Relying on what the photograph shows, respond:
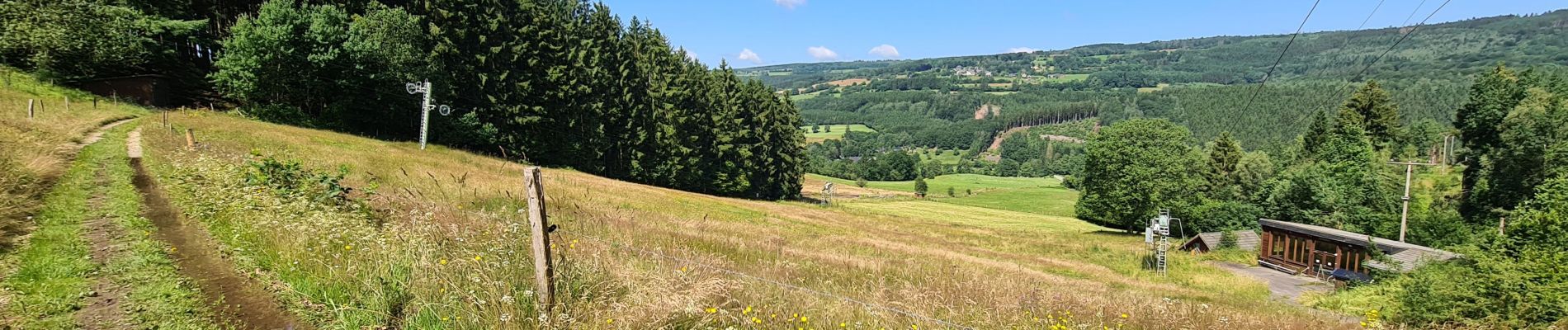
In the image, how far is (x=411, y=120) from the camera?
132 feet

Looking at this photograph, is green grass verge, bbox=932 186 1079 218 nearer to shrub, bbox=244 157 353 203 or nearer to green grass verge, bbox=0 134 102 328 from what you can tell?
shrub, bbox=244 157 353 203

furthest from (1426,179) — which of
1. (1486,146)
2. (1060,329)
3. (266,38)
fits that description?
(266,38)

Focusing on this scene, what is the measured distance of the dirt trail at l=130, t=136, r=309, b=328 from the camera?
5.31m

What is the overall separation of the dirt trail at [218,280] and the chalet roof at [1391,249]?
103ft

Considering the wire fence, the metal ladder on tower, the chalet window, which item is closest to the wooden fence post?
the wire fence

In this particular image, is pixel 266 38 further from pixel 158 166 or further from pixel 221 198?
pixel 221 198

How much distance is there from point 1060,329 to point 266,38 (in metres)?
37.9

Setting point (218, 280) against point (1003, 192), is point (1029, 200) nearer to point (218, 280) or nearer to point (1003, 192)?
point (1003, 192)

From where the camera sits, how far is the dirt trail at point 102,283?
5.04 m

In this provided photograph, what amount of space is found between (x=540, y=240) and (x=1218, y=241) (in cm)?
4900

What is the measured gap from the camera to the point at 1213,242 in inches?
1686

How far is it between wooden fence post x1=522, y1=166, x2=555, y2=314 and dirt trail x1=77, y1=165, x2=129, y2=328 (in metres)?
3.06

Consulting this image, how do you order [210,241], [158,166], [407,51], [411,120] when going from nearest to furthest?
[210,241]
[158,166]
[407,51]
[411,120]

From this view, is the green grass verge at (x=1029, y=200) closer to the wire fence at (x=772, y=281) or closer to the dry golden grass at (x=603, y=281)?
the dry golden grass at (x=603, y=281)
